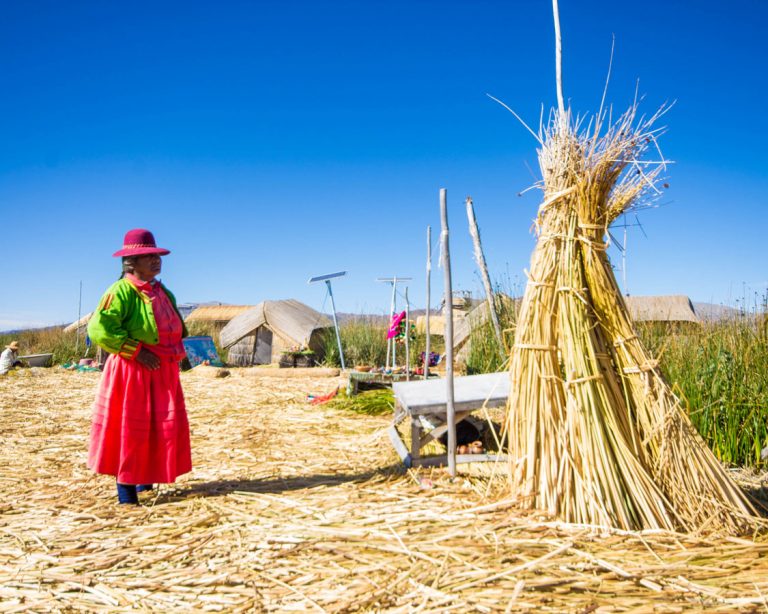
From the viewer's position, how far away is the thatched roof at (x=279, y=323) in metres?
14.0

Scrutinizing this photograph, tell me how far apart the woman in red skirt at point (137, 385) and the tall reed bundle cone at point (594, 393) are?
6.86 ft

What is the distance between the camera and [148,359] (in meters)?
3.57

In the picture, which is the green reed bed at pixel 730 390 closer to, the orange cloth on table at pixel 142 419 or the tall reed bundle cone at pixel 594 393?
the tall reed bundle cone at pixel 594 393

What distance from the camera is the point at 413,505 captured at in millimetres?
3312

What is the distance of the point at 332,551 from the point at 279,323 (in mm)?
11937

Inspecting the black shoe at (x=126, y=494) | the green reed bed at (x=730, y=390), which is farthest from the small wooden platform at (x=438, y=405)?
the black shoe at (x=126, y=494)

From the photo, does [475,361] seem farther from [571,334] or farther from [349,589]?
[349,589]

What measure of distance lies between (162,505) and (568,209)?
9.57ft

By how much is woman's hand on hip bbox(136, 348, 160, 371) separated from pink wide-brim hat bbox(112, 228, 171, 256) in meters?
0.61

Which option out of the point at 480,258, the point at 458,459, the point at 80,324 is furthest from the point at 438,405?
the point at 80,324

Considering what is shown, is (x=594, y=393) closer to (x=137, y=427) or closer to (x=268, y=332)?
(x=137, y=427)

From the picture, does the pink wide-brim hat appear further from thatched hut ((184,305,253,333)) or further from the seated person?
thatched hut ((184,305,253,333))

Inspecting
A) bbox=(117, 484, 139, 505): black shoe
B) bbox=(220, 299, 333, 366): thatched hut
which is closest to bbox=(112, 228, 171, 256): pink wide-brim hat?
bbox=(117, 484, 139, 505): black shoe

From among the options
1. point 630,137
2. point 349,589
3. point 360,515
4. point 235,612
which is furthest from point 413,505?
point 630,137
